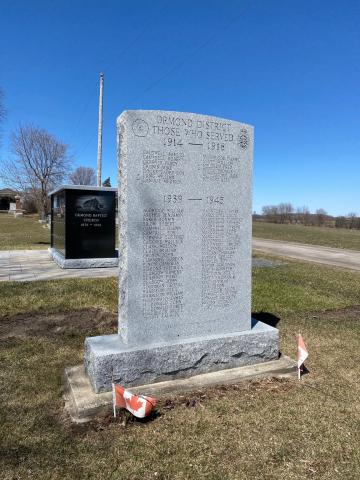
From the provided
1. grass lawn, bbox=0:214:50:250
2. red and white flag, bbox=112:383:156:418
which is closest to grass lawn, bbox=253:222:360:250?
grass lawn, bbox=0:214:50:250

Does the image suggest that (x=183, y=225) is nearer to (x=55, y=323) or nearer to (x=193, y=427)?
(x=193, y=427)

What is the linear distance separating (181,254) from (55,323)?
9.45 feet

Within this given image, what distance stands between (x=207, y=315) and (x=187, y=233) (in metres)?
0.91

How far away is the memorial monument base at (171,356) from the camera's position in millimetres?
3497

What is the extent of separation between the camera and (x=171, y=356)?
376 cm

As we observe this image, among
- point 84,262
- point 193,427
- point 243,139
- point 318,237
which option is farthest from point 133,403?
point 318,237

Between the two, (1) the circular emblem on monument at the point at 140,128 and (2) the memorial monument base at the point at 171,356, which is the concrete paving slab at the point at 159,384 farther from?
(1) the circular emblem on monument at the point at 140,128

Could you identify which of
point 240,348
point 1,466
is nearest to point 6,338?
point 1,466

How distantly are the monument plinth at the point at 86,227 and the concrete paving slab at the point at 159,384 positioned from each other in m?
7.23

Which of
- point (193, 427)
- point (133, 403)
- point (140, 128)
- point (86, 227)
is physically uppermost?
point (140, 128)

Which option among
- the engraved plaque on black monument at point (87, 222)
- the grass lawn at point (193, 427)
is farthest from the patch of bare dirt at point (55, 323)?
the engraved plaque on black monument at point (87, 222)

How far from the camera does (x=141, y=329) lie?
3.76m

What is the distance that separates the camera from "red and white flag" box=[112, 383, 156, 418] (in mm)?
3090

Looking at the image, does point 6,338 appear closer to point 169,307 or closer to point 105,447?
point 169,307
